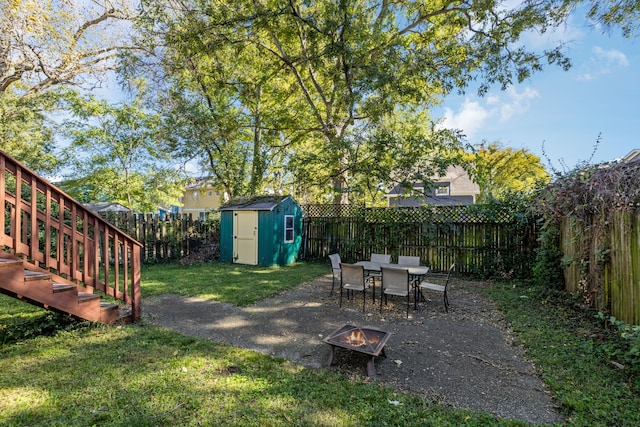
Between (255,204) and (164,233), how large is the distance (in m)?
3.25

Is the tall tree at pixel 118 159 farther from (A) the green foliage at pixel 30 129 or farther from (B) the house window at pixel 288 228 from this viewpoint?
(B) the house window at pixel 288 228

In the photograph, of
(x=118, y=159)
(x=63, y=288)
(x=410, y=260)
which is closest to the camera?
(x=63, y=288)

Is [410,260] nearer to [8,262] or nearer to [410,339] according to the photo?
[410,339]

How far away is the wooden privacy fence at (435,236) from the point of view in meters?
8.08

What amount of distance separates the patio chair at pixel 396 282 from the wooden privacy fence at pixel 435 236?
4.48m

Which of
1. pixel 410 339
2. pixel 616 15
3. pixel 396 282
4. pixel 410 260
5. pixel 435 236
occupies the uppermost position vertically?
pixel 616 15

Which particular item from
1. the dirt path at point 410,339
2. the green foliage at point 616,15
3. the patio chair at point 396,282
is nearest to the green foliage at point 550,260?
the dirt path at point 410,339

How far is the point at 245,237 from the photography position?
10281mm

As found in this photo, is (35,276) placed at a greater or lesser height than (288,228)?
lesser

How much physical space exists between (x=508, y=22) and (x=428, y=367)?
10474mm

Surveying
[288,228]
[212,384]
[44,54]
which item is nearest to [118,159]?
[44,54]

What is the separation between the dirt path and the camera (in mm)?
2771

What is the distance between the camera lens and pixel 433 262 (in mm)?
9172

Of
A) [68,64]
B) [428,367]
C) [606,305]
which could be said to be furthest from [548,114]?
[68,64]
